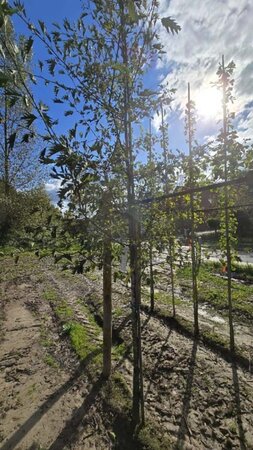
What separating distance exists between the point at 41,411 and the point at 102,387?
0.74 meters

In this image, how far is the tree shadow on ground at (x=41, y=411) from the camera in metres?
2.78

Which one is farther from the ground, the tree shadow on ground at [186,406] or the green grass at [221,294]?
the green grass at [221,294]

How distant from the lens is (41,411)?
125 inches

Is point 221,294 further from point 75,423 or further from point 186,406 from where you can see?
point 75,423

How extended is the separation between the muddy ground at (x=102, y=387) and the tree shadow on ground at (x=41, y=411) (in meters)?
0.01

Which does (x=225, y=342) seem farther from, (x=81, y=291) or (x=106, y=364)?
(x=81, y=291)

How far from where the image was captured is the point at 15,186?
14.6m

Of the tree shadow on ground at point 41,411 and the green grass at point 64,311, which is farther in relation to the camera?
the green grass at point 64,311

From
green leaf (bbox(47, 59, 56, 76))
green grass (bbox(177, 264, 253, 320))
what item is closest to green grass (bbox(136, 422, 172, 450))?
green leaf (bbox(47, 59, 56, 76))

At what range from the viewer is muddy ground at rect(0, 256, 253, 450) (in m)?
2.84

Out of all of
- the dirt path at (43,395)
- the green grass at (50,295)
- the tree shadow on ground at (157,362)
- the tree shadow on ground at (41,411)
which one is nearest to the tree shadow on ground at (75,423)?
the dirt path at (43,395)

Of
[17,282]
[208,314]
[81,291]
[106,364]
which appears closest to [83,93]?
[106,364]

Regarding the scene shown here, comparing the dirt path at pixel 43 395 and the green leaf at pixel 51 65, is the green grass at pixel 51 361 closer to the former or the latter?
the dirt path at pixel 43 395

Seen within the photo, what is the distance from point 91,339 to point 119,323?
824 millimetres
